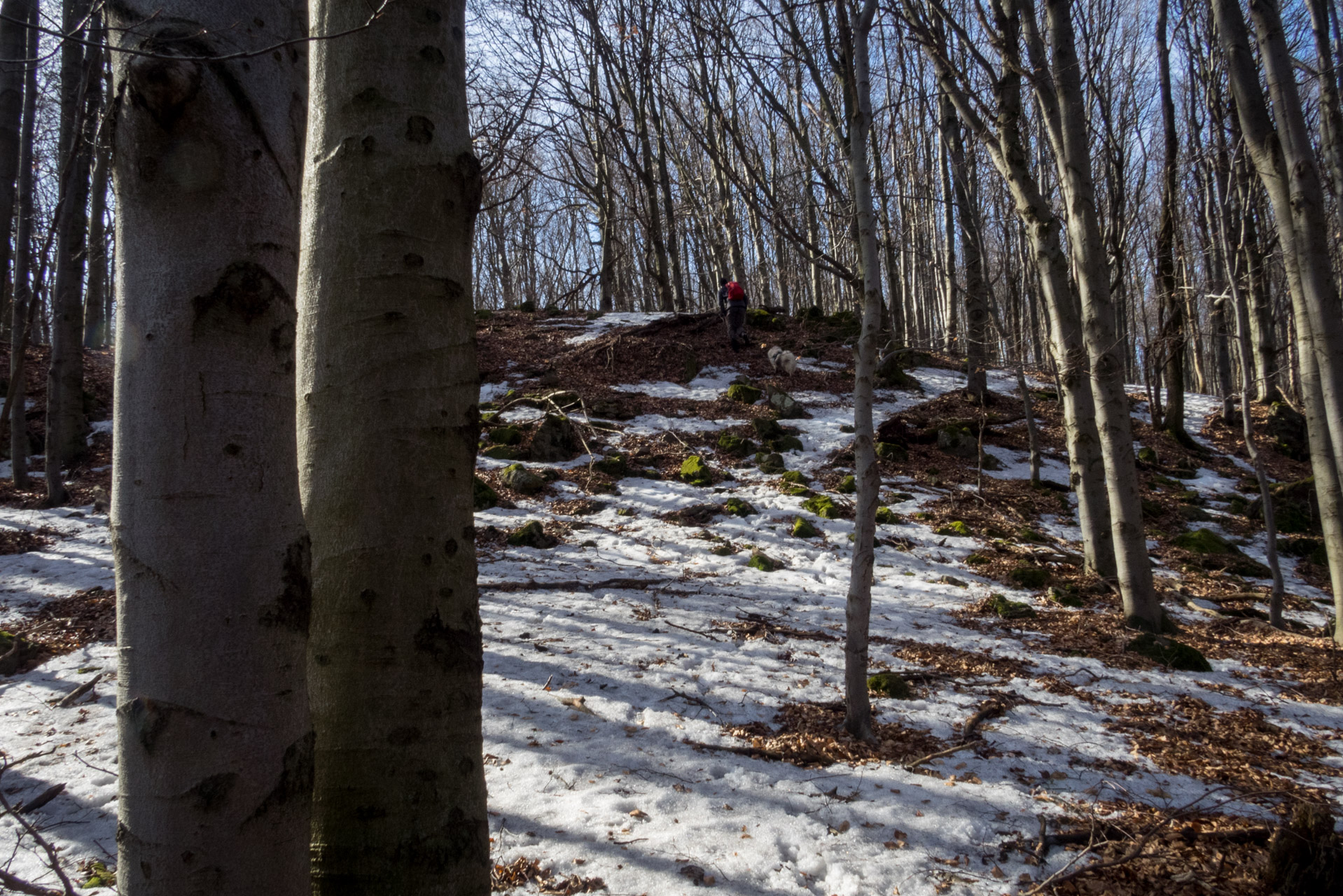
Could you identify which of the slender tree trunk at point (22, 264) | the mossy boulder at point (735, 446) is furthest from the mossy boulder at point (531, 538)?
the slender tree trunk at point (22, 264)

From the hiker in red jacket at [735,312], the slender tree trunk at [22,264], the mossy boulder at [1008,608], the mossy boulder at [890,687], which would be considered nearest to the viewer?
the mossy boulder at [890,687]

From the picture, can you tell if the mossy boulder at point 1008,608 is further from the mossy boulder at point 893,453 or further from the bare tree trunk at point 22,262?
the bare tree trunk at point 22,262

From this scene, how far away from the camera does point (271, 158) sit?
3.76ft

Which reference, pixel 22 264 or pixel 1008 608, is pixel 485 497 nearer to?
pixel 1008 608

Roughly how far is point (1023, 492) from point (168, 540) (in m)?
9.65

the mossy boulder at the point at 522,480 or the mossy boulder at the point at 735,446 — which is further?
the mossy boulder at the point at 735,446

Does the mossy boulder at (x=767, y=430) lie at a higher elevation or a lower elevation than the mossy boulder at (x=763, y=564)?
higher

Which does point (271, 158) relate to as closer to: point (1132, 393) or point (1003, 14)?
point (1003, 14)

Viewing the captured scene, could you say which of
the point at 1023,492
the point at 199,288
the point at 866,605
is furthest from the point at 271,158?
the point at 1023,492

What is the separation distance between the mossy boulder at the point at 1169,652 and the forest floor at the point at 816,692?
10cm

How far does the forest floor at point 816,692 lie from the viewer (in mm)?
2699

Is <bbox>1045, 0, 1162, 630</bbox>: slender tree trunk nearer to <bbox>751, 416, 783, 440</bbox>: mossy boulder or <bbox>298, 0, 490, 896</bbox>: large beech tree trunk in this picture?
<bbox>751, 416, 783, 440</bbox>: mossy boulder

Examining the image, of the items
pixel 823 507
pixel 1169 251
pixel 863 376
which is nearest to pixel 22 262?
pixel 863 376

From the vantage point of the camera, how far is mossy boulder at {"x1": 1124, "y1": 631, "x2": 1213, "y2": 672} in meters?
4.85
